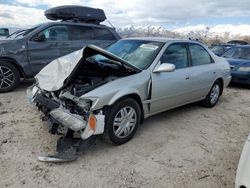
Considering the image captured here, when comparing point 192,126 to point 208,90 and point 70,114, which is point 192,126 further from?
point 70,114

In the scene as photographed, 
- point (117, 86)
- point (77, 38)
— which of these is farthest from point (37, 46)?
point (117, 86)

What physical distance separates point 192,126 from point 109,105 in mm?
1984

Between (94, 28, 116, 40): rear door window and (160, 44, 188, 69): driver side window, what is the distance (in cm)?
342

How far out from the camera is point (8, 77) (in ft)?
20.1

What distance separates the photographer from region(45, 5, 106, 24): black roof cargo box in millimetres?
7461

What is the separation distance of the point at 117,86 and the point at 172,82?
1.25 m

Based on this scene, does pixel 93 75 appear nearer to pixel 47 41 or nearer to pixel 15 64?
pixel 15 64

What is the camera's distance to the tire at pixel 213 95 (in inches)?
226

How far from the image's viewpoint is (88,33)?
754cm

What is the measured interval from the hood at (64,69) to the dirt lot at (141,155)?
0.81 metres

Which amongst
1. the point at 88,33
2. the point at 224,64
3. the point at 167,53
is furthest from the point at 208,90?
the point at 88,33

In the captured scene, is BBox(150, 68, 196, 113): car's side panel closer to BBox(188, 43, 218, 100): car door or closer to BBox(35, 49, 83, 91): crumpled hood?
BBox(188, 43, 218, 100): car door

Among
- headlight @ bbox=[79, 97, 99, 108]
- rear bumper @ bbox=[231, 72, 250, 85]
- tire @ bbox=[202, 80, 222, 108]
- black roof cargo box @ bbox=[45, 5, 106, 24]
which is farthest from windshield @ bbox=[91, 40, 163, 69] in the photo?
rear bumper @ bbox=[231, 72, 250, 85]

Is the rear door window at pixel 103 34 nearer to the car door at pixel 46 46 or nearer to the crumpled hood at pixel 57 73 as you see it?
the car door at pixel 46 46
